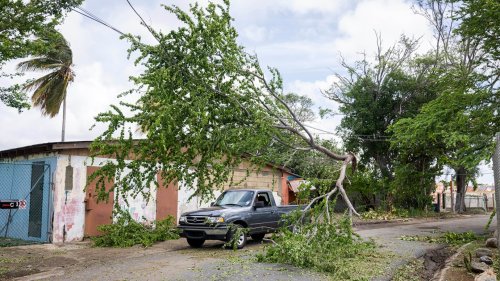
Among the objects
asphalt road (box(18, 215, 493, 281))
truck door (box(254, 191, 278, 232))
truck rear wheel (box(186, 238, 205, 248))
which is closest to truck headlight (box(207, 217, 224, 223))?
asphalt road (box(18, 215, 493, 281))

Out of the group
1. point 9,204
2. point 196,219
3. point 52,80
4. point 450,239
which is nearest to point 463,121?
point 450,239

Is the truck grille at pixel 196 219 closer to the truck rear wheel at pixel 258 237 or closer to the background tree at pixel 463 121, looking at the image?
the truck rear wheel at pixel 258 237

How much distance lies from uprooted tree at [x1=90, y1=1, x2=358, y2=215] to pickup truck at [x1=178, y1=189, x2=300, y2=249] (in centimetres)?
258

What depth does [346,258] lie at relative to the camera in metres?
10.2

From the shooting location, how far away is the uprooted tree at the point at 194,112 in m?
8.23

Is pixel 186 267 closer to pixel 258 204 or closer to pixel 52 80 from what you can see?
pixel 258 204

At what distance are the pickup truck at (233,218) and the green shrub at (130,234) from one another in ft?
5.42

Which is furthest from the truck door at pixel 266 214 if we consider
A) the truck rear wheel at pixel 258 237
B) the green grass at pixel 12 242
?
the green grass at pixel 12 242

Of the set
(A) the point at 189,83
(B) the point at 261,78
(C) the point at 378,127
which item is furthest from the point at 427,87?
(A) the point at 189,83

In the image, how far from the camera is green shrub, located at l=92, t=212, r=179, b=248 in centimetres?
1348

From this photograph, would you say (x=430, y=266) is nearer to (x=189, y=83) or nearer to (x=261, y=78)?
(x=261, y=78)

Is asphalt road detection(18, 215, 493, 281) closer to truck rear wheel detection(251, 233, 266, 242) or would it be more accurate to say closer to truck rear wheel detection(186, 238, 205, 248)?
truck rear wheel detection(186, 238, 205, 248)

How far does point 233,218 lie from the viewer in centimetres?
1260

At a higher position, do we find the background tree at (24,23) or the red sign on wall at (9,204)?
the background tree at (24,23)
